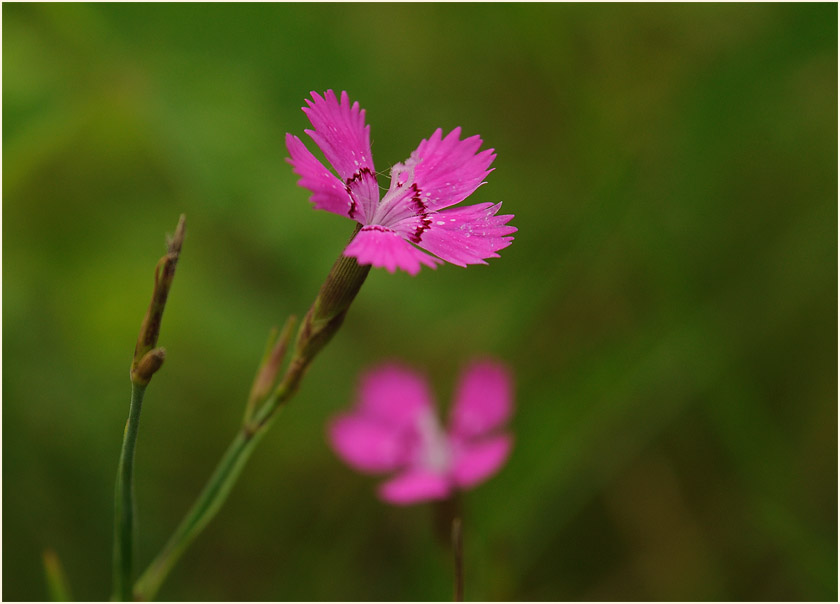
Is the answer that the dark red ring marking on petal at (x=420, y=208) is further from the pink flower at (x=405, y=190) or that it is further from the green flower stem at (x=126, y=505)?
the green flower stem at (x=126, y=505)

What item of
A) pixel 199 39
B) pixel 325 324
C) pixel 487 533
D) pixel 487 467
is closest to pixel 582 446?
pixel 487 533

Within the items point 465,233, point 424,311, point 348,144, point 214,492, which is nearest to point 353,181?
point 348,144

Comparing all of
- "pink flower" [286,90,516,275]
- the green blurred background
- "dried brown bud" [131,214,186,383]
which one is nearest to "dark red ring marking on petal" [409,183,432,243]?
"pink flower" [286,90,516,275]

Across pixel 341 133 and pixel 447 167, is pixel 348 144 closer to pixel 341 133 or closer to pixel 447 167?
pixel 341 133

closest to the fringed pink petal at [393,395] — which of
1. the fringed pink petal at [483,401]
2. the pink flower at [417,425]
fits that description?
the pink flower at [417,425]

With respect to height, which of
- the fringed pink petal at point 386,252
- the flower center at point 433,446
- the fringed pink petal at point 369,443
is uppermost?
the fringed pink petal at point 386,252
